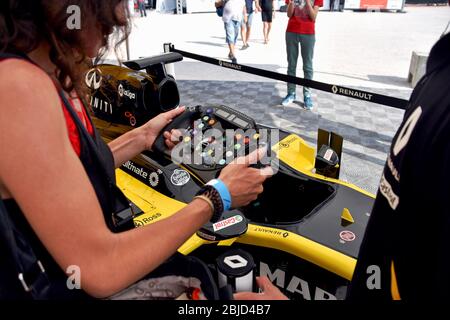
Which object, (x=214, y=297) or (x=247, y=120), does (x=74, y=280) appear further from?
(x=247, y=120)

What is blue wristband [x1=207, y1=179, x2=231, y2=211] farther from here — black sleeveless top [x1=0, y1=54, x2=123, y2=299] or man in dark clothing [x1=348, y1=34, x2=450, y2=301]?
man in dark clothing [x1=348, y1=34, x2=450, y2=301]

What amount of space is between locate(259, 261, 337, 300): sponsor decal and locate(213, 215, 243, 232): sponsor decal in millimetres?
272

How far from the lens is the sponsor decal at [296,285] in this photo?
1.73 metres

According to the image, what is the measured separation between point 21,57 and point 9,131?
0.16m

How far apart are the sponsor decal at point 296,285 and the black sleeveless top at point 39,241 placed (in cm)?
106

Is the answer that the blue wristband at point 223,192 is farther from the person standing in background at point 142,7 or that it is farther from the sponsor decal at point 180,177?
the person standing in background at point 142,7

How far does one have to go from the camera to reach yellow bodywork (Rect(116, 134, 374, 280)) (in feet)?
5.38

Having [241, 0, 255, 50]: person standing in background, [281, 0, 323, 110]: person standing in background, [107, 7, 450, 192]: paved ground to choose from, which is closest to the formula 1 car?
[107, 7, 450, 192]: paved ground

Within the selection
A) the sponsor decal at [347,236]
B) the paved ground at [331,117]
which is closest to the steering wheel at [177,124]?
the sponsor decal at [347,236]

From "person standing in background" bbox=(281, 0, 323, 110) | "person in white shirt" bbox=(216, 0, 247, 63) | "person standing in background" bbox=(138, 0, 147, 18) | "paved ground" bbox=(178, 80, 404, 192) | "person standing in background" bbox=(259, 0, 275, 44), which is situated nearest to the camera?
"paved ground" bbox=(178, 80, 404, 192)

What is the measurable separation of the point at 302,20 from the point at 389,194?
164 inches

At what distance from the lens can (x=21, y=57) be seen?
2.40 feet

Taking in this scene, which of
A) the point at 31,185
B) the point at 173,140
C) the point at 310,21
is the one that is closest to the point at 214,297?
the point at 31,185

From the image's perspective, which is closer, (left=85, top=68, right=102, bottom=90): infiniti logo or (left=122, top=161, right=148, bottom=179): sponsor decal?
(left=122, top=161, right=148, bottom=179): sponsor decal
